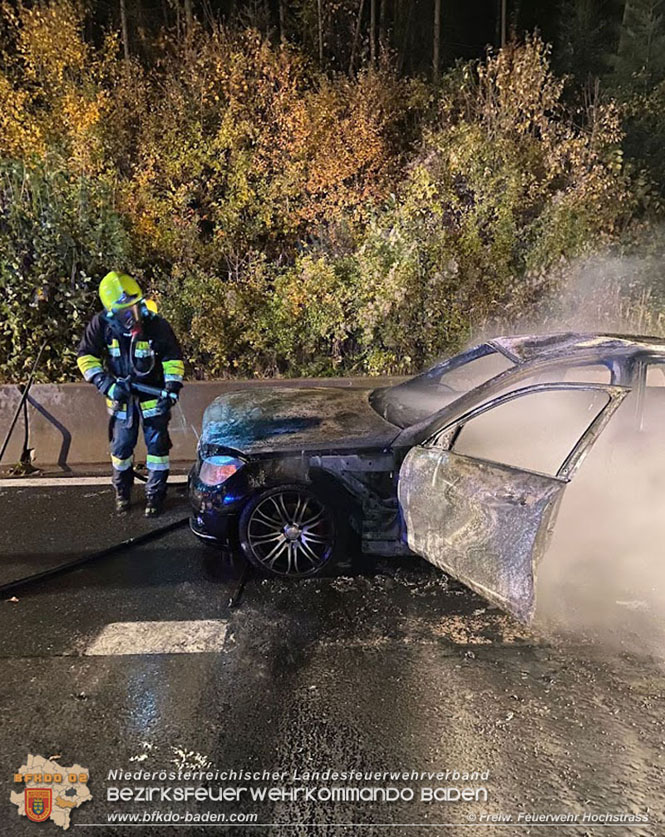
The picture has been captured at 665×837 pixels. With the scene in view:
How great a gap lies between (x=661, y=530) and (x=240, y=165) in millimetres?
6722

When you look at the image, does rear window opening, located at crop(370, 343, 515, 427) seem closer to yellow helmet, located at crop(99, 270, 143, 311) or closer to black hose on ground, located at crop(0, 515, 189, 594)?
black hose on ground, located at crop(0, 515, 189, 594)

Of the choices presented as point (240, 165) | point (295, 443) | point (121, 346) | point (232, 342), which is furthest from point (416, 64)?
point (295, 443)

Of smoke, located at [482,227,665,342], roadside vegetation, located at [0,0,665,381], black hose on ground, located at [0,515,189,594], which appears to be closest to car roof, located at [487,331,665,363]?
black hose on ground, located at [0,515,189,594]

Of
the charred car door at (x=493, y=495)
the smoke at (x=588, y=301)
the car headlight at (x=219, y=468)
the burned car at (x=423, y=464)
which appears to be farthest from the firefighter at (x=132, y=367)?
the smoke at (x=588, y=301)

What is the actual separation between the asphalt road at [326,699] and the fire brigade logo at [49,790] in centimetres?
3

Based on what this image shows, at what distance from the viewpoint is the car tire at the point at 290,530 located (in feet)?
12.1

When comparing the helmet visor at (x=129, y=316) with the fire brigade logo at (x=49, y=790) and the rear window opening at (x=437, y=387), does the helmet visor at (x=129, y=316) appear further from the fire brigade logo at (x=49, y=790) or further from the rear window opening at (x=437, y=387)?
the fire brigade logo at (x=49, y=790)

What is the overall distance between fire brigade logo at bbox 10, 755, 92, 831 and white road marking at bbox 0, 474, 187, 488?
3.26m

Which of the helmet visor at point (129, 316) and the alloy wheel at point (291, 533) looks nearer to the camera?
the alloy wheel at point (291, 533)

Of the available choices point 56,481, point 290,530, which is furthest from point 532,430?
point 56,481

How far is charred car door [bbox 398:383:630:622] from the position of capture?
293 cm

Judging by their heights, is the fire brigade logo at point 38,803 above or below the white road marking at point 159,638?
above

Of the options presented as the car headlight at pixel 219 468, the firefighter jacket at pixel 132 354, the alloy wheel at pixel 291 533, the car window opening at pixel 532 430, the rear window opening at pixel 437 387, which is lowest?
the alloy wheel at pixel 291 533

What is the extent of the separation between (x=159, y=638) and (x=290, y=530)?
37.7 inches
